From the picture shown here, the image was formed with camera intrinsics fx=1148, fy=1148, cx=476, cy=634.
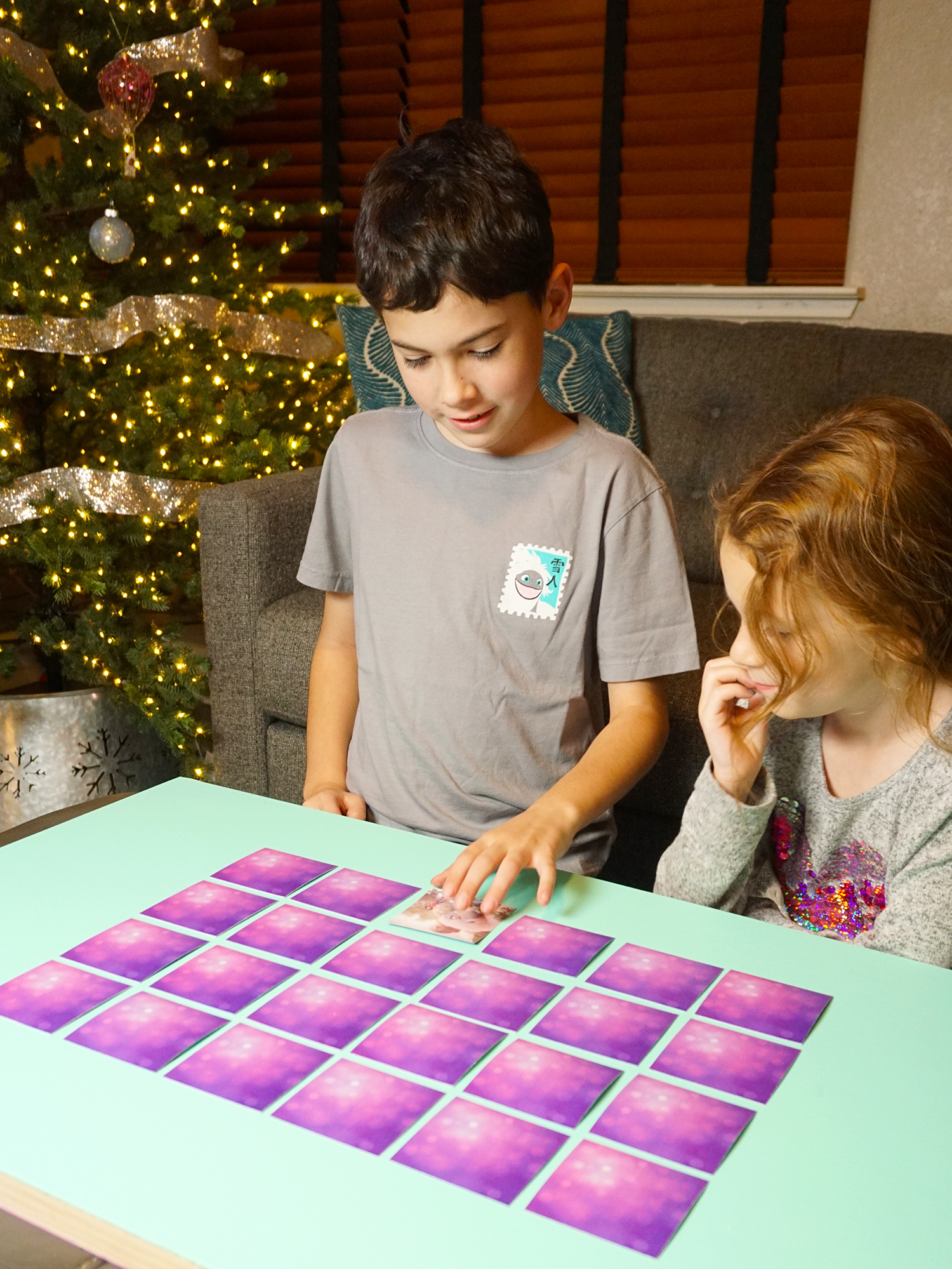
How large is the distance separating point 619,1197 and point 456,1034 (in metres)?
0.16

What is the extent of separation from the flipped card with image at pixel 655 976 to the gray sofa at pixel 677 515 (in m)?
0.86

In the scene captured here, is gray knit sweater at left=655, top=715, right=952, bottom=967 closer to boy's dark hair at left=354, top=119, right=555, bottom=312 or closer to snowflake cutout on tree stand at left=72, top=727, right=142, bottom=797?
boy's dark hair at left=354, top=119, right=555, bottom=312

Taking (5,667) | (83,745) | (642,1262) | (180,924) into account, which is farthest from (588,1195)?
(5,667)

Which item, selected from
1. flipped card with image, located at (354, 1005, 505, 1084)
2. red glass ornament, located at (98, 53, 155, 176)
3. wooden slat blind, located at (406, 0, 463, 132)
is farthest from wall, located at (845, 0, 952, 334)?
flipped card with image, located at (354, 1005, 505, 1084)

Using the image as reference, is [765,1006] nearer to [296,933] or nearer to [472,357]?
[296,933]

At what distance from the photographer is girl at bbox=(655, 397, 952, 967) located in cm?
92

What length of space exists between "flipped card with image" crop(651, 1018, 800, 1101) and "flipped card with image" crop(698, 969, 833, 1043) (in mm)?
14

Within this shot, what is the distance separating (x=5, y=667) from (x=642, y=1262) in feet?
6.99

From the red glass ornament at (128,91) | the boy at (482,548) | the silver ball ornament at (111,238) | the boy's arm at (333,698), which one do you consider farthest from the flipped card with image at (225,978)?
the red glass ornament at (128,91)

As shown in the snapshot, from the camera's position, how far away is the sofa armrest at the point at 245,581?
1.98 m

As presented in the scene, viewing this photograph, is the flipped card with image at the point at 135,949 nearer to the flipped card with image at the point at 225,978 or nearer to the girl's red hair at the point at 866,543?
the flipped card with image at the point at 225,978

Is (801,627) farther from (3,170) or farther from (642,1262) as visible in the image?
(3,170)

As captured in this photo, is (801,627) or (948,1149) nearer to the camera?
(948,1149)

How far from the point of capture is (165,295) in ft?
7.71
